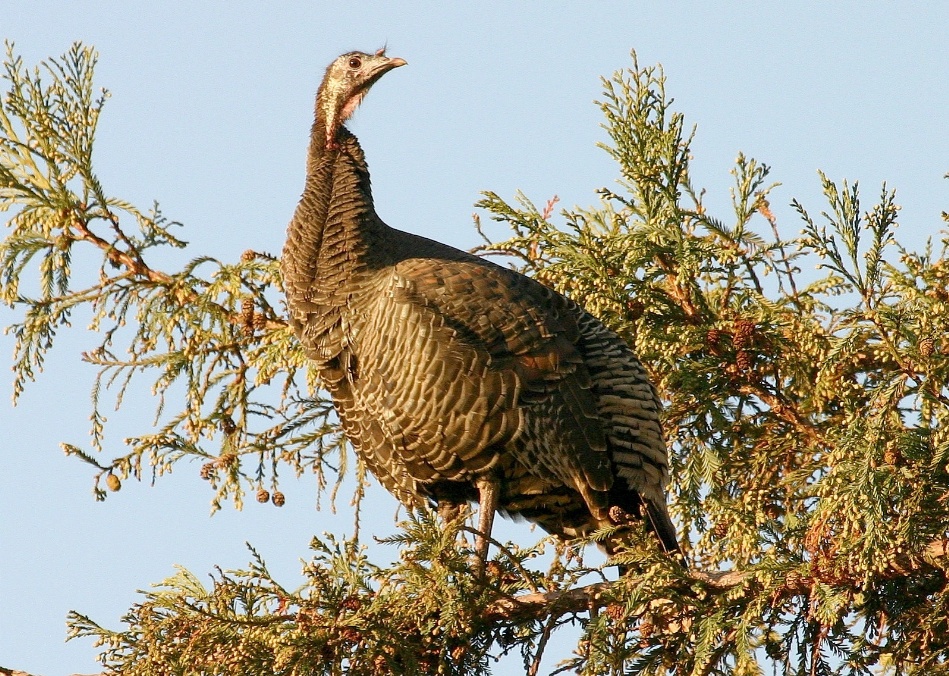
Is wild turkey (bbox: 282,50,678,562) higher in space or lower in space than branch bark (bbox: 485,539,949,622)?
higher

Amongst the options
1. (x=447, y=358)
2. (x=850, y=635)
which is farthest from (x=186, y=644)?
(x=850, y=635)

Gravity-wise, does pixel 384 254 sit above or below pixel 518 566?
above

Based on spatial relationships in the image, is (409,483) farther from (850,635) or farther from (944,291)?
(944,291)

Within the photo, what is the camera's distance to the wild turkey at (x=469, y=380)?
6621 mm

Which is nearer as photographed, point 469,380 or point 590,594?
point 590,594

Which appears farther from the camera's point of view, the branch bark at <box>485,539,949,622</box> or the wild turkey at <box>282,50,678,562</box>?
the wild turkey at <box>282,50,678,562</box>

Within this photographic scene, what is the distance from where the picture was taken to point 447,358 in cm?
657

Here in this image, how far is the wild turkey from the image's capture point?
6.62 metres

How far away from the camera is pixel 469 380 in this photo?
21.6 ft

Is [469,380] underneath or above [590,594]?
above

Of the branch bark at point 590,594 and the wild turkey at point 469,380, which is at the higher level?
the wild turkey at point 469,380

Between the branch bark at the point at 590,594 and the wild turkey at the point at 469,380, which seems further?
the wild turkey at the point at 469,380

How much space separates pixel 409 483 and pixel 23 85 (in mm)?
3079

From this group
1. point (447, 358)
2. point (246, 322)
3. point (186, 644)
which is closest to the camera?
point (186, 644)
